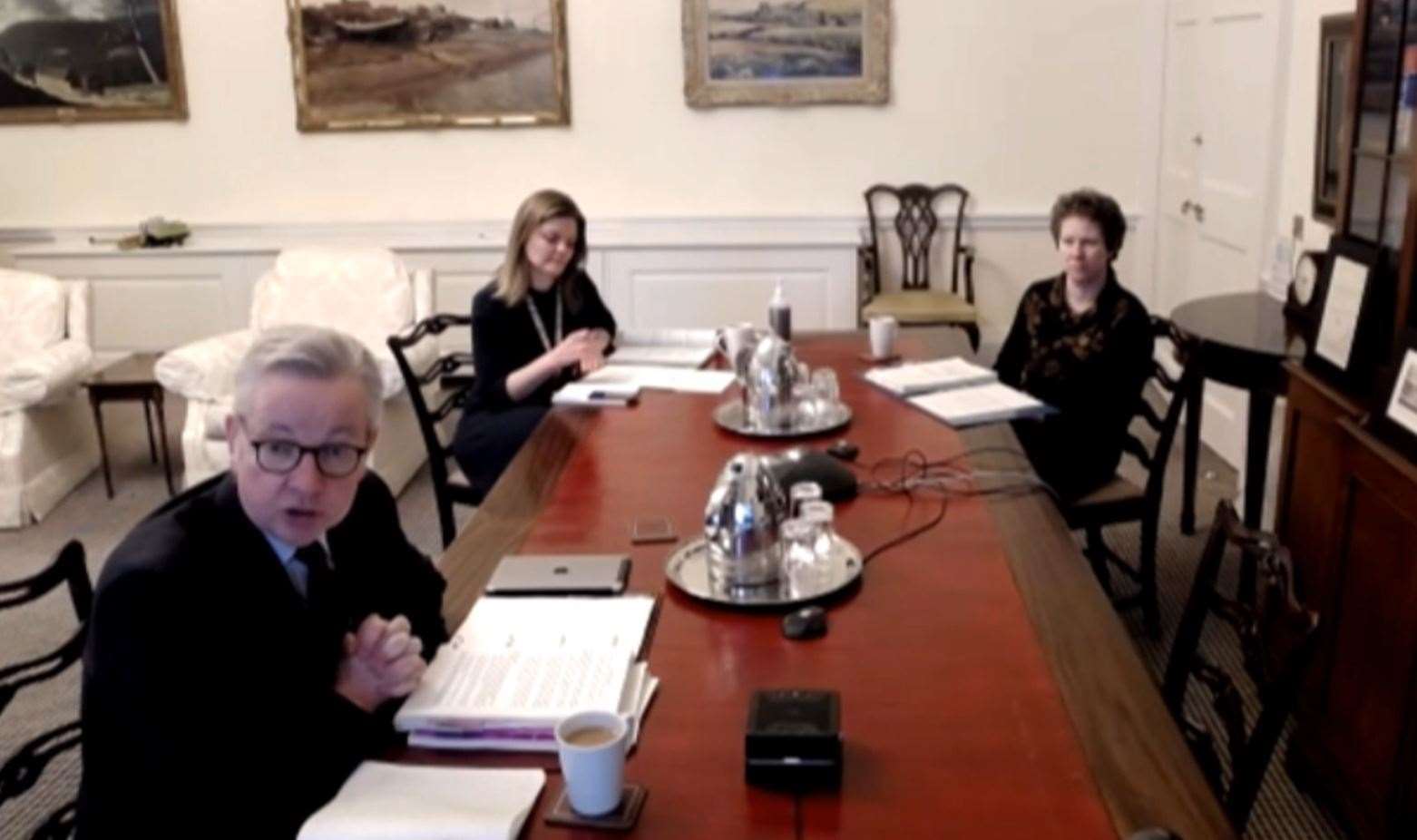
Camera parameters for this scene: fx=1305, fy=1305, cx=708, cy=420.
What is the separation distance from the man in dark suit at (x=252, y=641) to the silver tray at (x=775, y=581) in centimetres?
40

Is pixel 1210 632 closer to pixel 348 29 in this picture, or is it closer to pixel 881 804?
pixel 881 804

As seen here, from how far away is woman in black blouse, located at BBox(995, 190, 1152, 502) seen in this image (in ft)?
10.2

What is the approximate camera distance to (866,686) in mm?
1568

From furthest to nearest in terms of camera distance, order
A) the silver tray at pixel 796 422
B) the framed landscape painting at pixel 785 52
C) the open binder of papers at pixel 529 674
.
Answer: the framed landscape painting at pixel 785 52, the silver tray at pixel 796 422, the open binder of papers at pixel 529 674

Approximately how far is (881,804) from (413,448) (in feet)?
12.4

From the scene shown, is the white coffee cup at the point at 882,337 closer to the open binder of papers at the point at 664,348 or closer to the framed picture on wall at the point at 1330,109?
the open binder of papers at the point at 664,348

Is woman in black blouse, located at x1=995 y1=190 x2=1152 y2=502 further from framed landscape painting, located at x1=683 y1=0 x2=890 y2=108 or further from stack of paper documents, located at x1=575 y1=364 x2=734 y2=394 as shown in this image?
framed landscape painting, located at x1=683 y1=0 x2=890 y2=108

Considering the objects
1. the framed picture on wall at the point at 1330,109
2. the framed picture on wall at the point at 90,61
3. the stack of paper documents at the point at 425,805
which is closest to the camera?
the stack of paper documents at the point at 425,805

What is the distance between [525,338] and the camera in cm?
336

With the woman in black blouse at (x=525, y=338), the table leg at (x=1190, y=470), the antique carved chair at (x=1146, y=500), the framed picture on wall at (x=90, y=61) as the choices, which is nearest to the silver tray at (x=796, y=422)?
the woman in black blouse at (x=525, y=338)

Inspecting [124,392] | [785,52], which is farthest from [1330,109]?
[124,392]

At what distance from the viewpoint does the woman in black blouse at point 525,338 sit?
320cm

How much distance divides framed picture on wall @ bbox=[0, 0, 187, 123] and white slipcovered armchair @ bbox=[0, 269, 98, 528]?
132 centimetres

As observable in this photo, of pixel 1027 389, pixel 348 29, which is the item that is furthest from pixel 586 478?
pixel 348 29
